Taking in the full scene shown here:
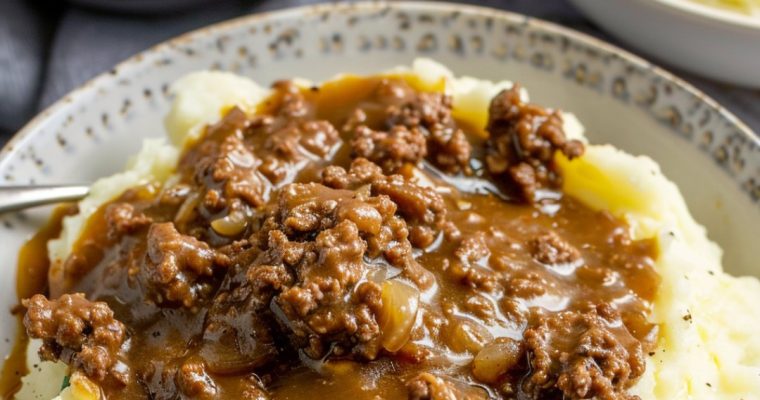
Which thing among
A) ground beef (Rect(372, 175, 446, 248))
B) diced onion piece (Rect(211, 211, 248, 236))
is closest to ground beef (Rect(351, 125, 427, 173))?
ground beef (Rect(372, 175, 446, 248))

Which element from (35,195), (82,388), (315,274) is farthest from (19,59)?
(315,274)

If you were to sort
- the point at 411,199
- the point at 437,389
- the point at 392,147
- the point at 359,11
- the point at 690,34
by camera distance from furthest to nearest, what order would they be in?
the point at 359,11 < the point at 690,34 < the point at 392,147 < the point at 411,199 < the point at 437,389

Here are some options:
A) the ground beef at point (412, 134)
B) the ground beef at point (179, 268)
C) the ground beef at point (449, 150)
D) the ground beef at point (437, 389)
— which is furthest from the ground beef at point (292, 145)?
the ground beef at point (437, 389)

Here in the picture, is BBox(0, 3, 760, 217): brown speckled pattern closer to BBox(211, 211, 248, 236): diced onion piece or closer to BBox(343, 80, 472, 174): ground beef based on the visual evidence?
BBox(343, 80, 472, 174): ground beef

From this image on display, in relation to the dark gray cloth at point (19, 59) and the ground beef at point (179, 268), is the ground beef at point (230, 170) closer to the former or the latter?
the ground beef at point (179, 268)

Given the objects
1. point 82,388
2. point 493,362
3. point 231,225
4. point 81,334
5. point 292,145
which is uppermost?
point 292,145

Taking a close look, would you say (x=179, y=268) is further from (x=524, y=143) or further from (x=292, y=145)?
(x=524, y=143)
